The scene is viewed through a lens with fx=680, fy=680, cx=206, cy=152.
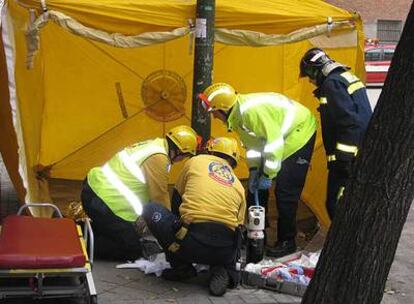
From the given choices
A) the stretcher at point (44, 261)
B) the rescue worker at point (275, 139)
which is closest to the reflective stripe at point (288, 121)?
the rescue worker at point (275, 139)

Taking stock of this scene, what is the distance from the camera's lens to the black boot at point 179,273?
5059 mm

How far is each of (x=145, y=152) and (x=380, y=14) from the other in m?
31.0

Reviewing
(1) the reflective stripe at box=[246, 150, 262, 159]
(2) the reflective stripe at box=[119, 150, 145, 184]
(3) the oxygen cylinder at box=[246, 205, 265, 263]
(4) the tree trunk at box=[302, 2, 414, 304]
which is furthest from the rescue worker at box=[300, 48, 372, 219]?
(4) the tree trunk at box=[302, 2, 414, 304]

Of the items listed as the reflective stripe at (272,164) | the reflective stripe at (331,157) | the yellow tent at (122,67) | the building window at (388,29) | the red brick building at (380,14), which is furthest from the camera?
the building window at (388,29)

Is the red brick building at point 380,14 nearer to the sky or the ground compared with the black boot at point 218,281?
nearer to the ground

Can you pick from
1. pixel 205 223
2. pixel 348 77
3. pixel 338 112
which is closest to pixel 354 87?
pixel 348 77

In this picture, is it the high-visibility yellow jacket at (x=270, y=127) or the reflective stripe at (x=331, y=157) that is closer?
the high-visibility yellow jacket at (x=270, y=127)

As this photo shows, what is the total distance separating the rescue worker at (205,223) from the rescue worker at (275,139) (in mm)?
554

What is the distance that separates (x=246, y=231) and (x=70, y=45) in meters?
2.77

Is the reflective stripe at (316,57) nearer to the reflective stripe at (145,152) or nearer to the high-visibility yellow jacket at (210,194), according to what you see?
the high-visibility yellow jacket at (210,194)

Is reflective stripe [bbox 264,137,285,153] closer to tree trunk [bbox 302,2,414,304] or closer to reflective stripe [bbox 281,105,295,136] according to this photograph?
reflective stripe [bbox 281,105,295,136]

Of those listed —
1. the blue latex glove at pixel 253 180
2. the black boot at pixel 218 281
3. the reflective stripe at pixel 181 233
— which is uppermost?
the blue latex glove at pixel 253 180

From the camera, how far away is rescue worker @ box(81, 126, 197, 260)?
5.30 m

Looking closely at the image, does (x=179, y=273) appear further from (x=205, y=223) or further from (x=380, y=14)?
(x=380, y=14)
